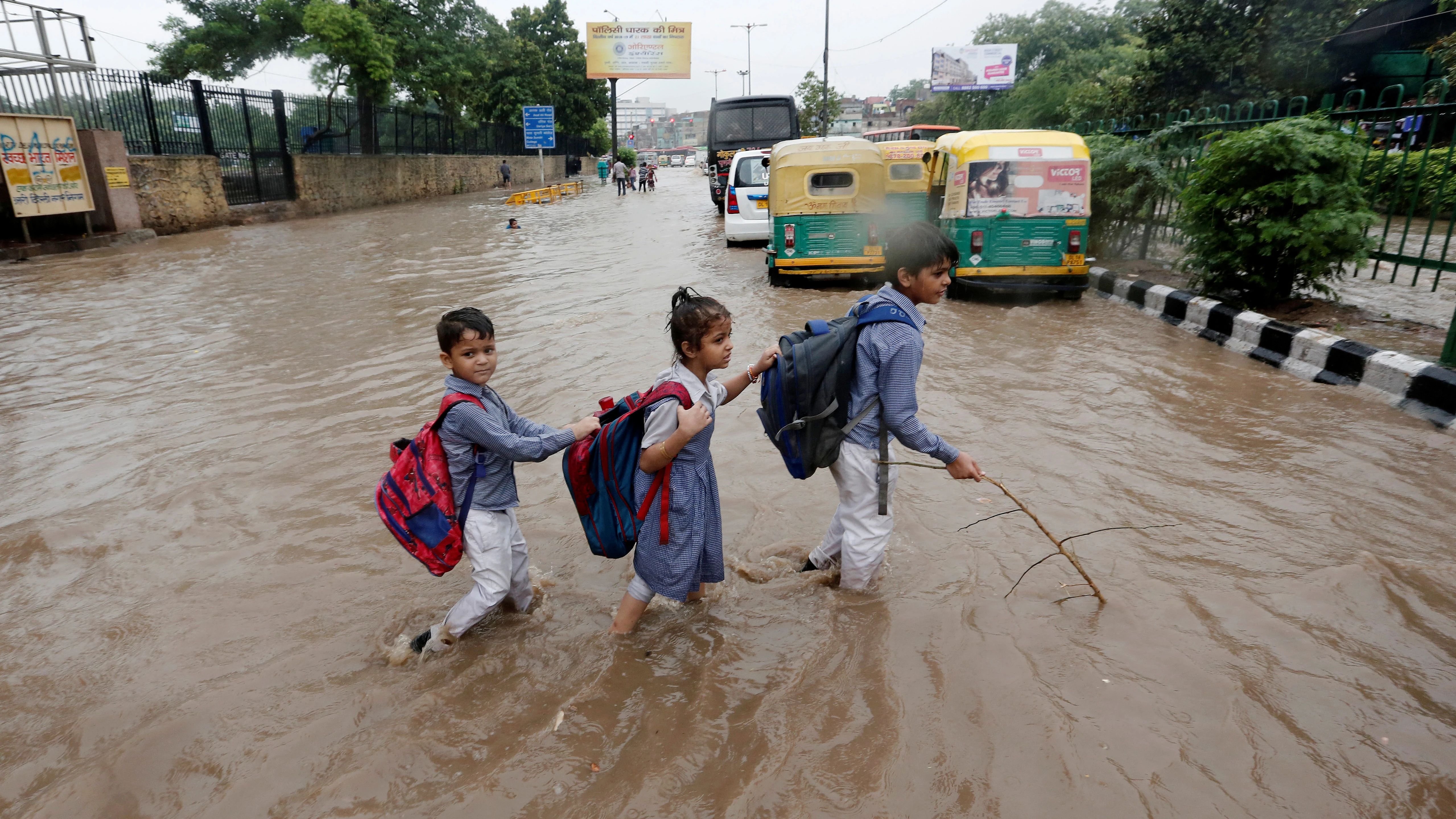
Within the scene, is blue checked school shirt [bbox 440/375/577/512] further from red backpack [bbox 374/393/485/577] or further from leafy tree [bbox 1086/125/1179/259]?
leafy tree [bbox 1086/125/1179/259]

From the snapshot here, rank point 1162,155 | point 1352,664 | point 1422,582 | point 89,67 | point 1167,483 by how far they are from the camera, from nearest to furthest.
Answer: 1. point 1352,664
2. point 1422,582
3. point 1167,483
4. point 1162,155
5. point 89,67

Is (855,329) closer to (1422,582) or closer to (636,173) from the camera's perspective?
(1422,582)

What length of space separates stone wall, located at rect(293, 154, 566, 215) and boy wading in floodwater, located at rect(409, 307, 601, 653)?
832 inches

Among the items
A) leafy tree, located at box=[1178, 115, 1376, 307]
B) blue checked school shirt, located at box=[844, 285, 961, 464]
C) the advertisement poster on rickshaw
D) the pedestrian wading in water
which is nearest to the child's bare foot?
the pedestrian wading in water

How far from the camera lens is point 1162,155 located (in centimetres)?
938

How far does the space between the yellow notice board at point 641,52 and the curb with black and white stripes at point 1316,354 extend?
1707 inches

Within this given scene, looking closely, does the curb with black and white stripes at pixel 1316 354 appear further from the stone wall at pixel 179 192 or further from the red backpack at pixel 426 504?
the stone wall at pixel 179 192

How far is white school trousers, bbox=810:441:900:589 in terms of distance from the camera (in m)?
2.91

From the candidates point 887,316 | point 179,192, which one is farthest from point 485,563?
point 179,192

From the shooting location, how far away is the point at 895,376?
9.02 feet

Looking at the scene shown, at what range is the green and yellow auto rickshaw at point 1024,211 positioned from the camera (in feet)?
27.3

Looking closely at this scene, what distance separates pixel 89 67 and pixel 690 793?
16.6 meters

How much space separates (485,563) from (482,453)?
1.20ft

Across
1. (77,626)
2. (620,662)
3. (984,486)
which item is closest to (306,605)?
(77,626)
